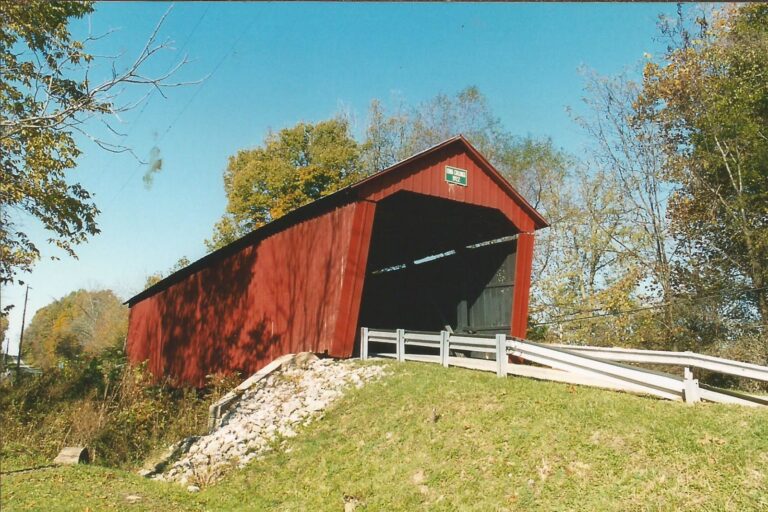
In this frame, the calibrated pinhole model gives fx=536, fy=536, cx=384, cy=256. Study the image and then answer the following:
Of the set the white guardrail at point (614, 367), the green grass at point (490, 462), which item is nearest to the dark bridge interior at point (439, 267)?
the white guardrail at point (614, 367)

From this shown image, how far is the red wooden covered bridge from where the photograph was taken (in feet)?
39.6

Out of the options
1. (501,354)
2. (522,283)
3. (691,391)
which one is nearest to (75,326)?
(522,283)

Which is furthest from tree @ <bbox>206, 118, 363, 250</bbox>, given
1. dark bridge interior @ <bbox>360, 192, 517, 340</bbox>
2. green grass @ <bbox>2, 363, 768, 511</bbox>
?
green grass @ <bbox>2, 363, 768, 511</bbox>

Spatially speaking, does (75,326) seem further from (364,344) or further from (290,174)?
(364,344)

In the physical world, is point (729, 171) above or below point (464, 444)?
above

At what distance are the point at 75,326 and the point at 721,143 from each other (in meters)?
73.0

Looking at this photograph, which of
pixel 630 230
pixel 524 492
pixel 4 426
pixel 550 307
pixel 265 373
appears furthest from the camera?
pixel 550 307

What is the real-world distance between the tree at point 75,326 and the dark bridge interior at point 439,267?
40.2 metres

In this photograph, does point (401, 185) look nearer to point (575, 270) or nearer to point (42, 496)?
point (42, 496)

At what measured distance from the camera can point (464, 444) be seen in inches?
271

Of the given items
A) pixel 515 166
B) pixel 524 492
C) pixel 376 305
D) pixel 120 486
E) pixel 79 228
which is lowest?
pixel 120 486

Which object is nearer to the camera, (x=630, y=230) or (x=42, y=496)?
(x=42, y=496)

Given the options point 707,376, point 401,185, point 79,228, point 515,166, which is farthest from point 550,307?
point 79,228

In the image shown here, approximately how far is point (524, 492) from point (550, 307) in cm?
2091
